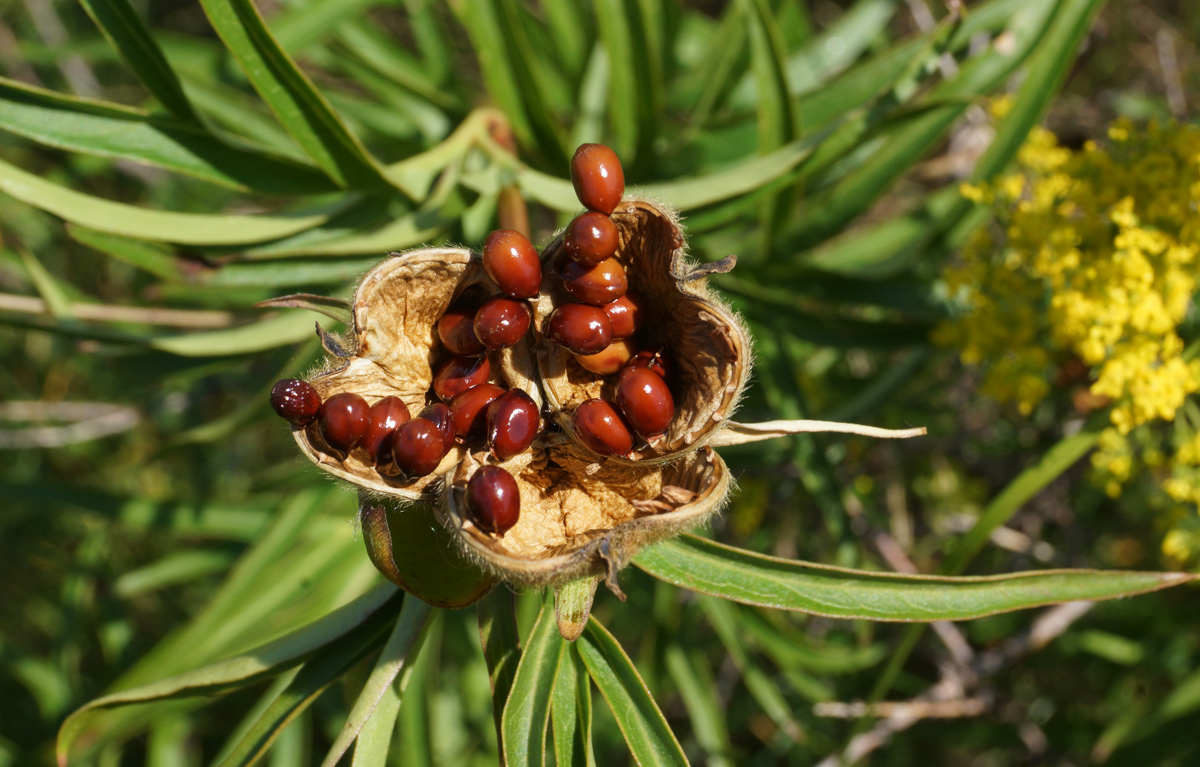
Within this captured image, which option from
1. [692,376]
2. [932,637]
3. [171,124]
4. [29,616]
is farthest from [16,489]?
[932,637]

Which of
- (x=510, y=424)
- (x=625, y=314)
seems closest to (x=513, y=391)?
(x=510, y=424)

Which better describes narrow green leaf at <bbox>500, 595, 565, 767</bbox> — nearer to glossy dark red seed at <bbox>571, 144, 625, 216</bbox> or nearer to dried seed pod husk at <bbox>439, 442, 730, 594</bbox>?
dried seed pod husk at <bbox>439, 442, 730, 594</bbox>

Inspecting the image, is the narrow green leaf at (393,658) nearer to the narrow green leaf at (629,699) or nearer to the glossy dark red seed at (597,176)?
the narrow green leaf at (629,699)

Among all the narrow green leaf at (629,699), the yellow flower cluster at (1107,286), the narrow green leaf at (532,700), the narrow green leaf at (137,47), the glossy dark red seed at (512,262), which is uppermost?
the narrow green leaf at (137,47)

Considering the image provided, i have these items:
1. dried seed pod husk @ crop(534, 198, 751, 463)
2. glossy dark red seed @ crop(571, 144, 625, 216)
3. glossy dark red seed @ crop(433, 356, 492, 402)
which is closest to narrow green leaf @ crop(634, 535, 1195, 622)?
dried seed pod husk @ crop(534, 198, 751, 463)

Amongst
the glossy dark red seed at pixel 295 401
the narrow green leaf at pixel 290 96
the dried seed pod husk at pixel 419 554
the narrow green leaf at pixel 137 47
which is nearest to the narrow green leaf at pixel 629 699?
the dried seed pod husk at pixel 419 554

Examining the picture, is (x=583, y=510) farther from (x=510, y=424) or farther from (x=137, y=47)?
(x=137, y=47)
